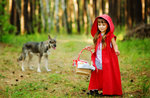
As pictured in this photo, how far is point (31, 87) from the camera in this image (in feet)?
15.3

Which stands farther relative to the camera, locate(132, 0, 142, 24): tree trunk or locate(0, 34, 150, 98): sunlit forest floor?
locate(132, 0, 142, 24): tree trunk

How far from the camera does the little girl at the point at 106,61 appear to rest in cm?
405

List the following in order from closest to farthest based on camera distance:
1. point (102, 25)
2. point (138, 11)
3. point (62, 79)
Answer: point (102, 25) < point (62, 79) < point (138, 11)

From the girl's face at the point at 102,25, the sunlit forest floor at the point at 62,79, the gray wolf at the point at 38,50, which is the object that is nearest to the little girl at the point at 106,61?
the girl's face at the point at 102,25

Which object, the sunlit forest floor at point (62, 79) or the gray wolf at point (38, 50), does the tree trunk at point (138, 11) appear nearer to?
the sunlit forest floor at point (62, 79)

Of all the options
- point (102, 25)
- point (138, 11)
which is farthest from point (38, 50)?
point (138, 11)

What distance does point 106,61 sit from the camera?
160 inches

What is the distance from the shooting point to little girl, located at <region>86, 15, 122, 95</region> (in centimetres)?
405

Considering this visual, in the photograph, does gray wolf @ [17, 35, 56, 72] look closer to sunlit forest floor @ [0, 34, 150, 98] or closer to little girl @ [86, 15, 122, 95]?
sunlit forest floor @ [0, 34, 150, 98]

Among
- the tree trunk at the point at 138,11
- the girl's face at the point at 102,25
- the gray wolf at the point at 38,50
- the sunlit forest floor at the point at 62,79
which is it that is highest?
the tree trunk at the point at 138,11

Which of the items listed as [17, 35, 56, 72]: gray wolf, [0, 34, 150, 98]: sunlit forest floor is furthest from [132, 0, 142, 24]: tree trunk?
[17, 35, 56, 72]: gray wolf

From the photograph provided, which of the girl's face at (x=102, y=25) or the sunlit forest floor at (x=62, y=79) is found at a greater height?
the girl's face at (x=102, y=25)

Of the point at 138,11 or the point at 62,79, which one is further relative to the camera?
the point at 138,11

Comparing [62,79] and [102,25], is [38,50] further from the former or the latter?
[102,25]
